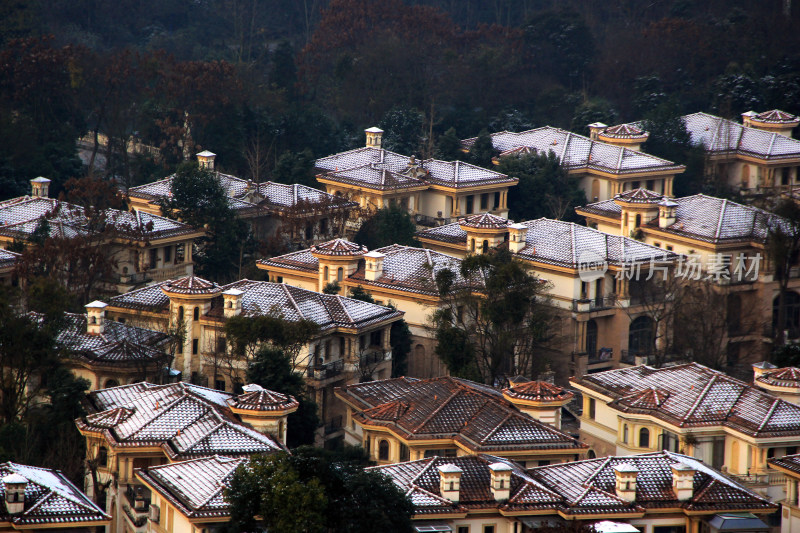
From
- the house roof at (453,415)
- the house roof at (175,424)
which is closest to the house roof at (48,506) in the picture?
the house roof at (175,424)

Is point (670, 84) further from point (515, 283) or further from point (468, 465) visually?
point (468, 465)

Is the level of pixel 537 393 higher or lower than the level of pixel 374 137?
lower

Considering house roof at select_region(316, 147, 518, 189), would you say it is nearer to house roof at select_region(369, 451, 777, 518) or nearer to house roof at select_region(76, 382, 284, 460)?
house roof at select_region(76, 382, 284, 460)

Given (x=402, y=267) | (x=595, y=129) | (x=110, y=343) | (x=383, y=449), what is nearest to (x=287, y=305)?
(x=110, y=343)

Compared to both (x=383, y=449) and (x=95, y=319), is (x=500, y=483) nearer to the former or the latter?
(x=383, y=449)

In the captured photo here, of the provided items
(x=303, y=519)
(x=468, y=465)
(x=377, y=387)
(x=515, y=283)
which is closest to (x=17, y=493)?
(x=303, y=519)

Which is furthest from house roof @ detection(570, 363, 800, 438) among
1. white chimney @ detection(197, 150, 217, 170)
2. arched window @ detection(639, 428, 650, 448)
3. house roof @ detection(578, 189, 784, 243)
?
white chimney @ detection(197, 150, 217, 170)
